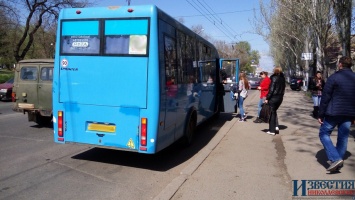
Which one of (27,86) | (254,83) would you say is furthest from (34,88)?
(254,83)

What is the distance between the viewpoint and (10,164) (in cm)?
611

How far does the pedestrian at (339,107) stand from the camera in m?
5.31

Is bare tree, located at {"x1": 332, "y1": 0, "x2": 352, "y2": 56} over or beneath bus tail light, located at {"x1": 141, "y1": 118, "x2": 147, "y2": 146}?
over

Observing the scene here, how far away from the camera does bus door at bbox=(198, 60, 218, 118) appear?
29.9 ft

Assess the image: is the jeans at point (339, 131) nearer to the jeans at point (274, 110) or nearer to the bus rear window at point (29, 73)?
the jeans at point (274, 110)

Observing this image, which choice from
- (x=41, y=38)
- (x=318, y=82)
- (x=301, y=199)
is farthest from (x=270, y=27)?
(x=301, y=199)

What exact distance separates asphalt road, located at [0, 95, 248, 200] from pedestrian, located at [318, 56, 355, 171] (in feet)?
8.80

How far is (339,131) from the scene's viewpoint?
5594mm

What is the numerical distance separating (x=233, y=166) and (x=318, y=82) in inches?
287

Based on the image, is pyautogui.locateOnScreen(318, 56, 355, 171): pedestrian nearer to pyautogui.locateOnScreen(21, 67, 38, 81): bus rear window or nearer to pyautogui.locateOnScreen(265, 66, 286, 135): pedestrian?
pyautogui.locateOnScreen(265, 66, 286, 135): pedestrian

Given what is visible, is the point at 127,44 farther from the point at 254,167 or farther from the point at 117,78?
the point at 254,167

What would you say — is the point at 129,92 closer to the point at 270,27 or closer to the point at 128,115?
the point at 128,115

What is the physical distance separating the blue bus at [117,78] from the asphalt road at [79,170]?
1.66ft

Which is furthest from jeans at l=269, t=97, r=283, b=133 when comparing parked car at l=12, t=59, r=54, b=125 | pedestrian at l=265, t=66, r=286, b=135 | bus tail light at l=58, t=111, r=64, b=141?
parked car at l=12, t=59, r=54, b=125
